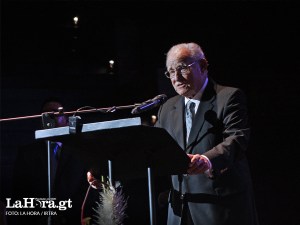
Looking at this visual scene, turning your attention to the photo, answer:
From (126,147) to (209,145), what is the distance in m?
0.60

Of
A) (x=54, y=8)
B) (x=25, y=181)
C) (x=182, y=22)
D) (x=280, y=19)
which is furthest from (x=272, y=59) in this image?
(x=25, y=181)

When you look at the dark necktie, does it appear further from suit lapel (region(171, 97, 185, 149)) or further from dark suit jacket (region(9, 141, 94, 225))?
dark suit jacket (region(9, 141, 94, 225))

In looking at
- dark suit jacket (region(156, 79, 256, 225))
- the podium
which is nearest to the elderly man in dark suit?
dark suit jacket (region(156, 79, 256, 225))

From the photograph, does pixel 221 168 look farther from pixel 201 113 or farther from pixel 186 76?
pixel 186 76

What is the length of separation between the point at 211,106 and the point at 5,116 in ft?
10.8

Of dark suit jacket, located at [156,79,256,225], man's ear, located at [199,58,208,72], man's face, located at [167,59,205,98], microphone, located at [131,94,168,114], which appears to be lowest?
dark suit jacket, located at [156,79,256,225]

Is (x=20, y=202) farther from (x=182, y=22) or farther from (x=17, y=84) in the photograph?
(x=182, y=22)

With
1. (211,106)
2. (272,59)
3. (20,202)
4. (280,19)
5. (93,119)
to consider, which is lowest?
(20,202)

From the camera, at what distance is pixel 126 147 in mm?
1878

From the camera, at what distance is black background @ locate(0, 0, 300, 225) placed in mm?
4371

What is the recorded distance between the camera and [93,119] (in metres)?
4.92

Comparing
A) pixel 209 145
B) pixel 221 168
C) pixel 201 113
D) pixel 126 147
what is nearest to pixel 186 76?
pixel 201 113

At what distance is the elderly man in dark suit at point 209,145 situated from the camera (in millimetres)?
2205

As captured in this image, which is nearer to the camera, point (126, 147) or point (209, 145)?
point (126, 147)
